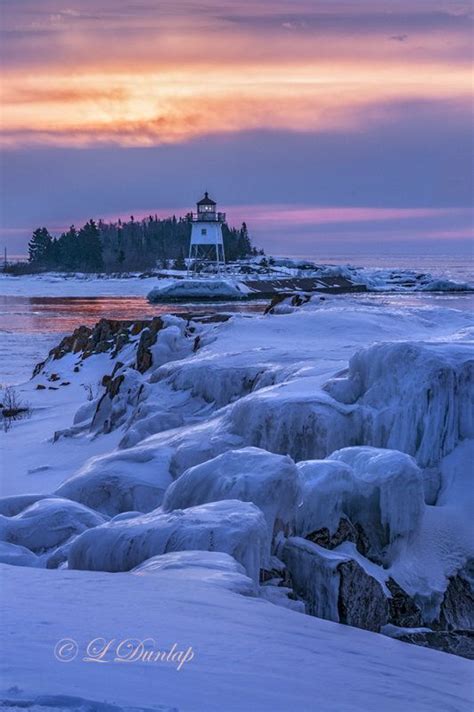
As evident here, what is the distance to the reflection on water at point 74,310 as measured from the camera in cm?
5053

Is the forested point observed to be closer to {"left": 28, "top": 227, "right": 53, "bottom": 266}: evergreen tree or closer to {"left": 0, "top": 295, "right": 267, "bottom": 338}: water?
{"left": 28, "top": 227, "right": 53, "bottom": 266}: evergreen tree

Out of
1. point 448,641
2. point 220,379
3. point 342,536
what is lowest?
point 448,641

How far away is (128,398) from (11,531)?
9422mm

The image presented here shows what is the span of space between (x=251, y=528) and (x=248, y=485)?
1130 mm

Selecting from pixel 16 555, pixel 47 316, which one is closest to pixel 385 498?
pixel 16 555

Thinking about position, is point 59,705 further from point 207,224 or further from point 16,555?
A: point 207,224

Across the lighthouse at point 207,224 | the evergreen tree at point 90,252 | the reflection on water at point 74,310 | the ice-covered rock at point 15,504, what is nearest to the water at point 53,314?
the reflection on water at point 74,310

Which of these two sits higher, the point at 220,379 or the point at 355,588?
the point at 220,379

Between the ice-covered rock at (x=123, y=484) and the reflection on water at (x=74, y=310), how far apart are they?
34.1m

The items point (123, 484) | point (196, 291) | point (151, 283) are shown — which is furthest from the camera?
point (151, 283)

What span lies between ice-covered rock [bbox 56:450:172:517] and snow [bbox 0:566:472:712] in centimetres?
508

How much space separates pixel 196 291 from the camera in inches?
2864

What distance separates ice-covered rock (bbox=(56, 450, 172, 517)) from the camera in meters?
12.0

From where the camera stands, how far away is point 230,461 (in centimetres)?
903
